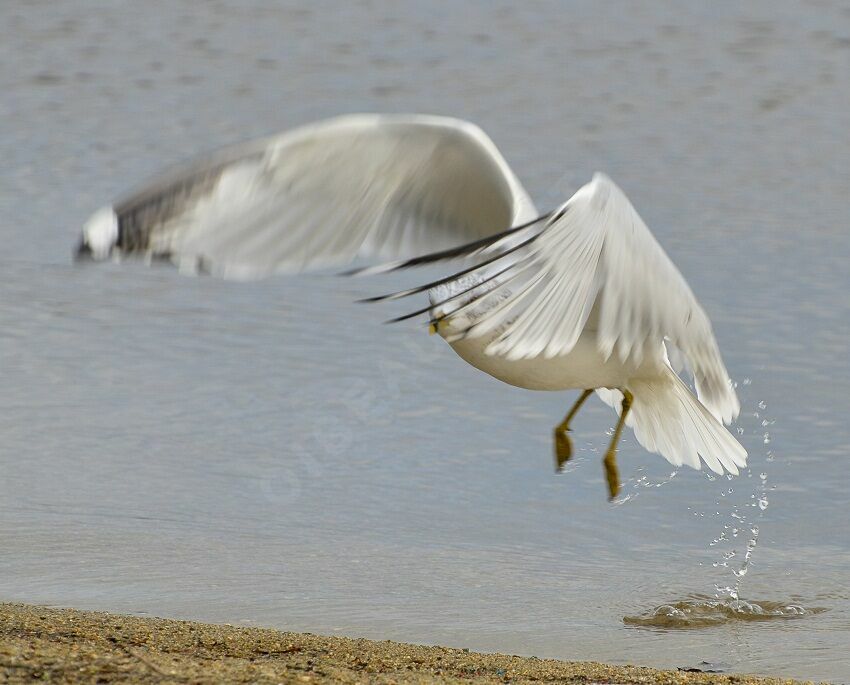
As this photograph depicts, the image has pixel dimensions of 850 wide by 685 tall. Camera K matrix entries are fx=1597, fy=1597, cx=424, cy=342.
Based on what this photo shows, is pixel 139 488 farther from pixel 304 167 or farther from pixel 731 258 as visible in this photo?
pixel 731 258

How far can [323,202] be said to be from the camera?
435 cm

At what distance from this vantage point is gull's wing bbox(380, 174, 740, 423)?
12.1 feet

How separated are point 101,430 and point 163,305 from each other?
5.04 feet

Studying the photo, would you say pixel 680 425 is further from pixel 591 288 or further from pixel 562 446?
pixel 591 288

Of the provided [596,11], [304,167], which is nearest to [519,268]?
[304,167]

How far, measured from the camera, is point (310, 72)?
474 inches

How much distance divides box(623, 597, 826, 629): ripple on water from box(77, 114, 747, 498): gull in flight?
16.7 inches

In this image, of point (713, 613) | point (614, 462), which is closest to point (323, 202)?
point (614, 462)

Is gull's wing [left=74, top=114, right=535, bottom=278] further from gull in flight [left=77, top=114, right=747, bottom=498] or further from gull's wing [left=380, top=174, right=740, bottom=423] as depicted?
gull's wing [left=380, top=174, right=740, bottom=423]

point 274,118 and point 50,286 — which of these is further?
point 274,118

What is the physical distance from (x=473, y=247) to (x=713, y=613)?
186cm

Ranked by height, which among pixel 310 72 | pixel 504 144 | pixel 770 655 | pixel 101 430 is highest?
pixel 310 72

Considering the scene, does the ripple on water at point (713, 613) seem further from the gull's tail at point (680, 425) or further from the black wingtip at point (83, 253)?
the black wingtip at point (83, 253)

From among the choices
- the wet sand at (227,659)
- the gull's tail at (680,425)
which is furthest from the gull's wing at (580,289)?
the gull's tail at (680,425)
